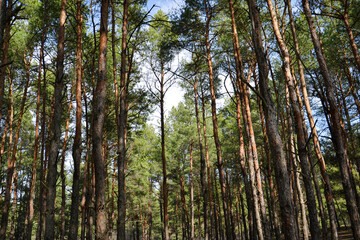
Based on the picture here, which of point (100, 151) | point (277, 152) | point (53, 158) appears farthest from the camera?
point (53, 158)

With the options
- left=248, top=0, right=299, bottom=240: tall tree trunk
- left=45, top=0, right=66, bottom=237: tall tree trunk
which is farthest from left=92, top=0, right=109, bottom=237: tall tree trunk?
left=248, top=0, right=299, bottom=240: tall tree trunk

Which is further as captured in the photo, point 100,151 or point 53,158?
point 53,158

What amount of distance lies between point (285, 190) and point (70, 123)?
16.4 m

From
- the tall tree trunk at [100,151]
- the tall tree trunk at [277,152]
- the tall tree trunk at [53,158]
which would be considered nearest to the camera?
the tall tree trunk at [277,152]

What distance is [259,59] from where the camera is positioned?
3520mm

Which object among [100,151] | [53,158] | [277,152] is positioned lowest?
[277,152]

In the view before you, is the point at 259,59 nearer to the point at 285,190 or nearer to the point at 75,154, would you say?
the point at 285,190

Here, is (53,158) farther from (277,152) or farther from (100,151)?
(277,152)

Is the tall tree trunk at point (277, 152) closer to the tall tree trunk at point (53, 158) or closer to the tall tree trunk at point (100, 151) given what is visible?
the tall tree trunk at point (100, 151)

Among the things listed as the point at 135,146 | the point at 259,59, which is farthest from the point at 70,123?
the point at 259,59

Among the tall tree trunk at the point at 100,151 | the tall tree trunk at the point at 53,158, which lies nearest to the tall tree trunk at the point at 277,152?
the tall tree trunk at the point at 100,151

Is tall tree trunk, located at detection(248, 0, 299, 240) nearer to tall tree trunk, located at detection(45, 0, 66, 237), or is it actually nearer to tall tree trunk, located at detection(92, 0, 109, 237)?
tall tree trunk, located at detection(92, 0, 109, 237)

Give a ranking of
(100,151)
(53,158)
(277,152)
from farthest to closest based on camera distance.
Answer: (53,158) → (100,151) → (277,152)

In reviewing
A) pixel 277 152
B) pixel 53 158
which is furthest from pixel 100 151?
pixel 277 152
